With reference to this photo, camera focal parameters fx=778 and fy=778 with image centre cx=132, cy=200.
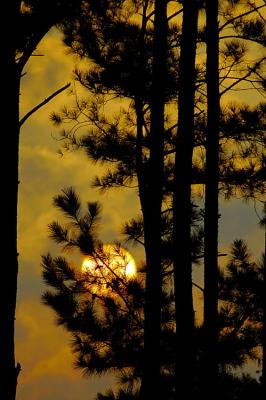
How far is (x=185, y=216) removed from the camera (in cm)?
867

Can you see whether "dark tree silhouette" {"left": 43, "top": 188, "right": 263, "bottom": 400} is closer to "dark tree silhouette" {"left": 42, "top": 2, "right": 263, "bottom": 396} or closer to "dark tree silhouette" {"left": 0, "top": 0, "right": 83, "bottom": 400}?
"dark tree silhouette" {"left": 42, "top": 2, "right": 263, "bottom": 396}

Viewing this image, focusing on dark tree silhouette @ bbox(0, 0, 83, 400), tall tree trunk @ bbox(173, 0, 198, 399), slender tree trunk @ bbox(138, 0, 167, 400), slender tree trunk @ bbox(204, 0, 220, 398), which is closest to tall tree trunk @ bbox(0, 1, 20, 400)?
dark tree silhouette @ bbox(0, 0, 83, 400)

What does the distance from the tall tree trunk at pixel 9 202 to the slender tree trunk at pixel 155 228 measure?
176 inches

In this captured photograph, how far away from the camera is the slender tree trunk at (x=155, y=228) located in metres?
9.02

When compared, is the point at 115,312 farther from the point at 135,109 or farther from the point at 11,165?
the point at 11,165

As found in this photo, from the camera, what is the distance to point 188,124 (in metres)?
8.88

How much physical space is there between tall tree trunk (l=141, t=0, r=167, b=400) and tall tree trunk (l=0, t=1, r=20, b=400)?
177 inches

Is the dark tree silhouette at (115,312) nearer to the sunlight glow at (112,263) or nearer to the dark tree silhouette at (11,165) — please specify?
the sunlight glow at (112,263)

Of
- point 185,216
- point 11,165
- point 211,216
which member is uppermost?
point 211,216

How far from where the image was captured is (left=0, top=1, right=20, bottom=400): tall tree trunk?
4585mm

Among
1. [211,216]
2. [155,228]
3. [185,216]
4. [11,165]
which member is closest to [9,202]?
[11,165]

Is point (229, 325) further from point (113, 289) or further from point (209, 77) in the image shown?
point (209, 77)

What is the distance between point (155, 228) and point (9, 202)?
4758 mm

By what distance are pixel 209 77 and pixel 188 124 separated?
1.26 meters
